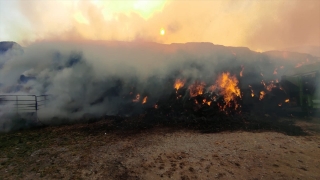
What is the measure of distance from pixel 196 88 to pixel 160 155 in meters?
11.3

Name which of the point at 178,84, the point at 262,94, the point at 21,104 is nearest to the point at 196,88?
the point at 178,84

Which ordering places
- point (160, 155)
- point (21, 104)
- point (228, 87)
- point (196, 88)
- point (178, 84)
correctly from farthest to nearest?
point (178, 84), point (196, 88), point (228, 87), point (21, 104), point (160, 155)

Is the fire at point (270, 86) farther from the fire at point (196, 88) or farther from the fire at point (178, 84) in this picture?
the fire at point (178, 84)

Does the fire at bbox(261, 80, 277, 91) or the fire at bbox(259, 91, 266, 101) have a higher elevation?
the fire at bbox(261, 80, 277, 91)

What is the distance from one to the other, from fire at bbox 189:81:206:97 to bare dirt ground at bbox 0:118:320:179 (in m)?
6.00

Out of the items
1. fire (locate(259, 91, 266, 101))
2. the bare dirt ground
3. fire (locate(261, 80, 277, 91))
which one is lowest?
the bare dirt ground

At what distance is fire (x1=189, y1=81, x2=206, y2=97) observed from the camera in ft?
61.6

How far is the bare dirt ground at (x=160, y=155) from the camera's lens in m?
7.59

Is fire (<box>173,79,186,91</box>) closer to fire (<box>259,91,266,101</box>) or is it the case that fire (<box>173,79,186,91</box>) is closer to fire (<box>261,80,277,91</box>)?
fire (<box>259,91,266,101</box>)

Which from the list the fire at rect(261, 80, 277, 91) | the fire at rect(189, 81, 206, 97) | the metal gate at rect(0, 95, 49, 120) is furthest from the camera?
the fire at rect(261, 80, 277, 91)

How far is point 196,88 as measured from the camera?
1936 cm

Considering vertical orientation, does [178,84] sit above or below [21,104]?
above

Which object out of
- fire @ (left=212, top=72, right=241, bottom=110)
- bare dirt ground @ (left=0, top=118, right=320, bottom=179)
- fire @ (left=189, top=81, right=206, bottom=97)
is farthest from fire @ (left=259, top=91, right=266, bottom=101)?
fire @ (left=189, top=81, right=206, bottom=97)

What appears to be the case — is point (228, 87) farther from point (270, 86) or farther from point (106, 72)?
point (106, 72)
